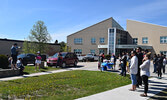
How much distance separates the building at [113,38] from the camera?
44625 millimetres

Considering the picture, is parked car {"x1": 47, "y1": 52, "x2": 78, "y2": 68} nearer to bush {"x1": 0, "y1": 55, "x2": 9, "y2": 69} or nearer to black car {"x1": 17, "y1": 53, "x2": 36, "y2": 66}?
black car {"x1": 17, "y1": 53, "x2": 36, "y2": 66}

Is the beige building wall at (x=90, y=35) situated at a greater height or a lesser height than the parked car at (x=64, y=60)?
greater

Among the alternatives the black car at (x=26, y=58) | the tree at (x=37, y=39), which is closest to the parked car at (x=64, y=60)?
the black car at (x=26, y=58)

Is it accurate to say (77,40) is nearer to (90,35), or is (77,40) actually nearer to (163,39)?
(90,35)

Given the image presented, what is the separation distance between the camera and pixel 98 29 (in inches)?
2045

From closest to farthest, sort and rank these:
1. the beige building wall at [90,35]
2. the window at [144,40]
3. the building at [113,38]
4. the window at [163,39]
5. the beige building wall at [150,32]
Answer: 1. the window at [163,39]
2. the beige building wall at [150,32]
3. the building at [113,38]
4. the window at [144,40]
5. the beige building wall at [90,35]

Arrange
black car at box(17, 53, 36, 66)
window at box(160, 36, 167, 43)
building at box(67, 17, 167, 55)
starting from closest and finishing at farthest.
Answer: black car at box(17, 53, 36, 66), window at box(160, 36, 167, 43), building at box(67, 17, 167, 55)

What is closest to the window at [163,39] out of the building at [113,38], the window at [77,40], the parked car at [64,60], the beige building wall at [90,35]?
the building at [113,38]

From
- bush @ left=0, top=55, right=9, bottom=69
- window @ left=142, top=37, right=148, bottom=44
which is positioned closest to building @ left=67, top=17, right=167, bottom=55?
window @ left=142, top=37, right=148, bottom=44

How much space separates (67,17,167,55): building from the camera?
1757 inches

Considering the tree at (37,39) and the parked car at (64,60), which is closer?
the parked car at (64,60)

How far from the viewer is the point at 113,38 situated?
1861 inches

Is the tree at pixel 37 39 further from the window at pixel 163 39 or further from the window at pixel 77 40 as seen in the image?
the window at pixel 163 39

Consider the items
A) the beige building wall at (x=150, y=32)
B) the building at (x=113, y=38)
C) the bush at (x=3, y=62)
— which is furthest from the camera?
the building at (x=113, y=38)
